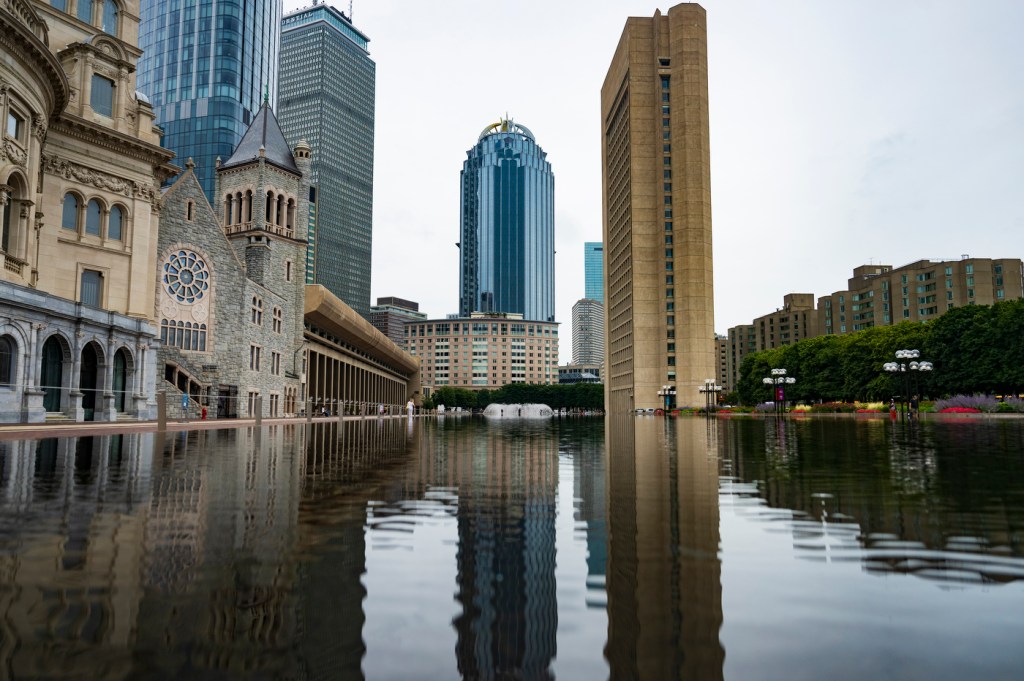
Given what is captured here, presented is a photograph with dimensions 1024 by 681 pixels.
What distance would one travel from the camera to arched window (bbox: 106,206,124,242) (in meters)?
41.5

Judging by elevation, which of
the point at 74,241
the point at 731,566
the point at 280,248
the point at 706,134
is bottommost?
the point at 731,566

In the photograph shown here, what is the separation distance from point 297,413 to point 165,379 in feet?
59.3

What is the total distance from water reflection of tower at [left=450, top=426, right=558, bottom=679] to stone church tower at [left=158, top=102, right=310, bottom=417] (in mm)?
38551

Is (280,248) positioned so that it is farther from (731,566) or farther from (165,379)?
(731,566)

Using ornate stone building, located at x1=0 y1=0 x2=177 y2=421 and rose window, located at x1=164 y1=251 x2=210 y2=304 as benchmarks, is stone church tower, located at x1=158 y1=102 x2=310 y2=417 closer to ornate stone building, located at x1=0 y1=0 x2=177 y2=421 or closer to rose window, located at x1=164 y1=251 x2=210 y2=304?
rose window, located at x1=164 y1=251 x2=210 y2=304

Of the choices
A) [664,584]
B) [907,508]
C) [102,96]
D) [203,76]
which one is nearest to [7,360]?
[102,96]

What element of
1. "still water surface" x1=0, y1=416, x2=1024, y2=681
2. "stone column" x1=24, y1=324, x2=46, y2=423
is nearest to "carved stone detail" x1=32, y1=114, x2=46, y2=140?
"stone column" x1=24, y1=324, x2=46, y2=423

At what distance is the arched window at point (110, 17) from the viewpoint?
43406mm

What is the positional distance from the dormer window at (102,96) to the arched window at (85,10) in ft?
13.0

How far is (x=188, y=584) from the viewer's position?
3904mm

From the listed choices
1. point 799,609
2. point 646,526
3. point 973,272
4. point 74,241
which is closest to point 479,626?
point 799,609

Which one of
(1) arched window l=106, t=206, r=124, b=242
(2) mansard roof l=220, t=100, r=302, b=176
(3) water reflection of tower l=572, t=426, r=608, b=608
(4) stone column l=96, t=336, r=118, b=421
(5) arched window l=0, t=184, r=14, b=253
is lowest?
(3) water reflection of tower l=572, t=426, r=608, b=608

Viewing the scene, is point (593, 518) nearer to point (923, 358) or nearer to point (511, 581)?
point (511, 581)

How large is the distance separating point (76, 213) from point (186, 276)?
8.90 m
